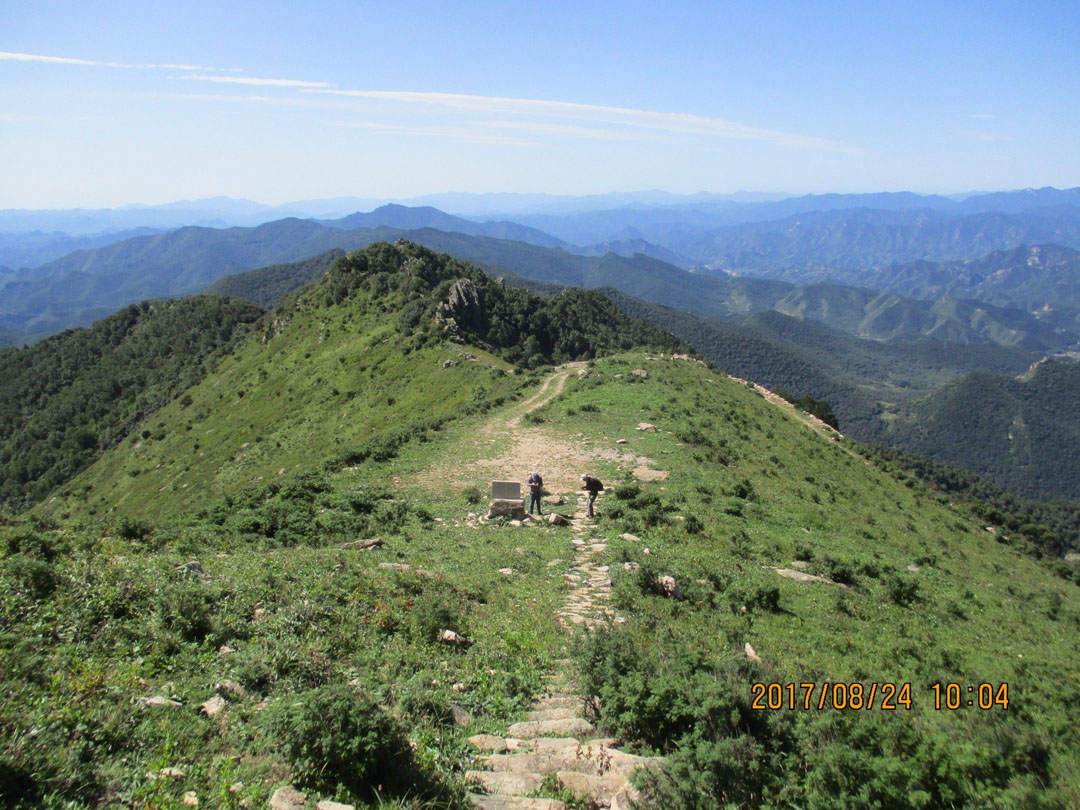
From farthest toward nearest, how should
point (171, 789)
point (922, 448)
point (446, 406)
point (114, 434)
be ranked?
point (922, 448), point (114, 434), point (446, 406), point (171, 789)

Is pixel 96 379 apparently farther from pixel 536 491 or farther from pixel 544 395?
pixel 536 491

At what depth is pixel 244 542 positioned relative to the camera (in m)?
14.6

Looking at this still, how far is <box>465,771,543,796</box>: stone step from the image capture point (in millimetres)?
5500

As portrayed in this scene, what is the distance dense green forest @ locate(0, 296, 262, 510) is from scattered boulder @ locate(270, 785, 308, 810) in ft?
291

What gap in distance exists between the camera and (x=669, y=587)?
37.0 feet

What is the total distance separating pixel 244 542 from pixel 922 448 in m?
213

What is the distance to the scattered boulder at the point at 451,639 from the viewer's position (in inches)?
349

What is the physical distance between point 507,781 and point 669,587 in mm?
6375

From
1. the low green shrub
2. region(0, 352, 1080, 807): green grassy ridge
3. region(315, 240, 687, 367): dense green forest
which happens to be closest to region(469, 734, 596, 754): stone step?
region(0, 352, 1080, 807): green grassy ridge

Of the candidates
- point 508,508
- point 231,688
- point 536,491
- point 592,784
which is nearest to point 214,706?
point 231,688

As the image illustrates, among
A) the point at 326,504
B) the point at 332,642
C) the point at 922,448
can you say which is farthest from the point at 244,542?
the point at 922,448

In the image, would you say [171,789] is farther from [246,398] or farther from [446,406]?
[246,398]

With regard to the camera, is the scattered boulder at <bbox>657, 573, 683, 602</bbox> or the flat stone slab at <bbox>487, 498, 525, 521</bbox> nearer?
the scattered boulder at <bbox>657, 573, 683, 602</bbox>

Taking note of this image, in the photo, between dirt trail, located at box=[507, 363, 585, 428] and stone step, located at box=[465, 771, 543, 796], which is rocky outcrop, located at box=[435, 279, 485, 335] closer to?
dirt trail, located at box=[507, 363, 585, 428]
